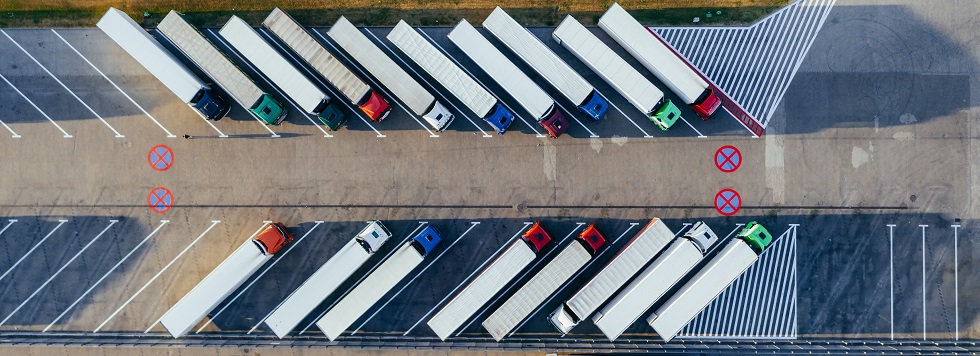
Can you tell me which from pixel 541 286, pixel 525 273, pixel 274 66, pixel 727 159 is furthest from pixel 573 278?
pixel 274 66

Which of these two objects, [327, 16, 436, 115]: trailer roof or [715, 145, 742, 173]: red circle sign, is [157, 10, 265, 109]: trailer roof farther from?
[715, 145, 742, 173]: red circle sign

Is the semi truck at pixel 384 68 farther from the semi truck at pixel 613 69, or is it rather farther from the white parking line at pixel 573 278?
the white parking line at pixel 573 278

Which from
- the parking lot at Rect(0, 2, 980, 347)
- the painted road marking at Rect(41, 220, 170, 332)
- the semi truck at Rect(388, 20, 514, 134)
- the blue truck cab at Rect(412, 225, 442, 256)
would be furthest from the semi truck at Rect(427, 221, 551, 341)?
the painted road marking at Rect(41, 220, 170, 332)

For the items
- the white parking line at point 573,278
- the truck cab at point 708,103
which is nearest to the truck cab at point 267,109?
the white parking line at point 573,278

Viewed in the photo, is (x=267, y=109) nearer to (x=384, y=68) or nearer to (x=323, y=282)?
(x=384, y=68)

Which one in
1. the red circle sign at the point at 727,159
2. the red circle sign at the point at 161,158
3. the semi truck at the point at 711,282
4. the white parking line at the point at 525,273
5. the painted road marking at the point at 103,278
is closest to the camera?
the semi truck at the point at 711,282

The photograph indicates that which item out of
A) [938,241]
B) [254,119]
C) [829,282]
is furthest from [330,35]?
[938,241]
